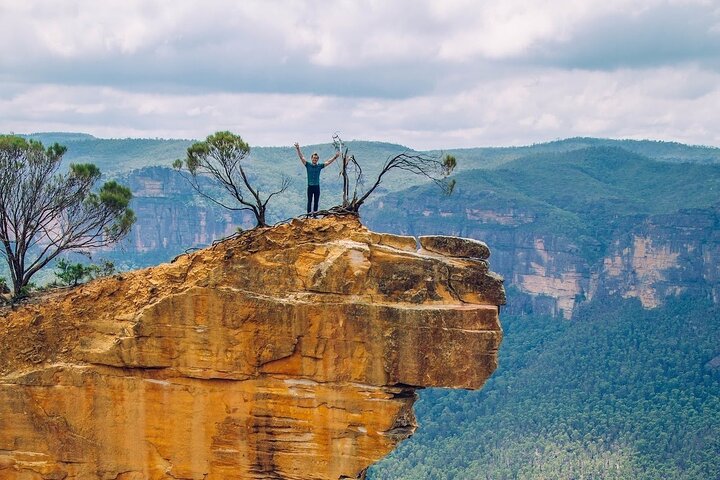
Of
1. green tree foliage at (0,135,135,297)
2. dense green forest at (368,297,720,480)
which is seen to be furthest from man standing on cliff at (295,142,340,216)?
dense green forest at (368,297,720,480)

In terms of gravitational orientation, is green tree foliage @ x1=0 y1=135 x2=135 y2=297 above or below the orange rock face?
above

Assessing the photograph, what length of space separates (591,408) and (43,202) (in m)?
91.7

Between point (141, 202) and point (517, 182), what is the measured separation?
64757 mm

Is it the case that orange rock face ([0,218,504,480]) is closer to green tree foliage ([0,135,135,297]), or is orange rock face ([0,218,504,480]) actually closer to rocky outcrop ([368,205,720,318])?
green tree foliage ([0,135,135,297])

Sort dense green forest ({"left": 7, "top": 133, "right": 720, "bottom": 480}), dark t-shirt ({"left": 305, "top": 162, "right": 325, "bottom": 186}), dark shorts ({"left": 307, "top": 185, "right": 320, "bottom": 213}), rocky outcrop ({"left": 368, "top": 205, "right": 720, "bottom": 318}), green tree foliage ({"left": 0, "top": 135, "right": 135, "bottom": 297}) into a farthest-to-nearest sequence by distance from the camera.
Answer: rocky outcrop ({"left": 368, "top": 205, "right": 720, "bottom": 318}) → dense green forest ({"left": 7, "top": 133, "right": 720, "bottom": 480}) → green tree foliage ({"left": 0, "top": 135, "right": 135, "bottom": 297}) → dark shorts ({"left": 307, "top": 185, "right": 320, "bottom": 213}) → dark t-shirt ({"left": 305, "top": 162, "right": 325, "bottom": 186})

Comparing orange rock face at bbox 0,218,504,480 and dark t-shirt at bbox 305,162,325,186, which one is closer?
orange rock face at bbox 0,218,504,480

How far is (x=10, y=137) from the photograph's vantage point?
30.2 meters

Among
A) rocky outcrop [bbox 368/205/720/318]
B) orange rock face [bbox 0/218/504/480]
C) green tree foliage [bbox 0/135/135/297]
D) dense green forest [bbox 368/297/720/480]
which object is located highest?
green tree foliage [bbox 0/135/135/297]

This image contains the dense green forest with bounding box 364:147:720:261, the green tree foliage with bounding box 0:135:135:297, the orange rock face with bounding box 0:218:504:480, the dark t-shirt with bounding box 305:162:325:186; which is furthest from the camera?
the dense green forest with bounding box 364:147:720:261

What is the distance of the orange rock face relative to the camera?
23953mm

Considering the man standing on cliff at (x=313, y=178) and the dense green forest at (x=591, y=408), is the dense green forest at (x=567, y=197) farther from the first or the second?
the man standing on cliff at (x=313, y=178)

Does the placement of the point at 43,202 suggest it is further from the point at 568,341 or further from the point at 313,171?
the point at 568,341

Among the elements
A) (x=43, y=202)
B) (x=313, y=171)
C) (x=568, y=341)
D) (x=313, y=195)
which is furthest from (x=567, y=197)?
(x=313, y=171)

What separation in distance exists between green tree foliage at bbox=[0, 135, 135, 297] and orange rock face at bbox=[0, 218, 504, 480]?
15.4ft
